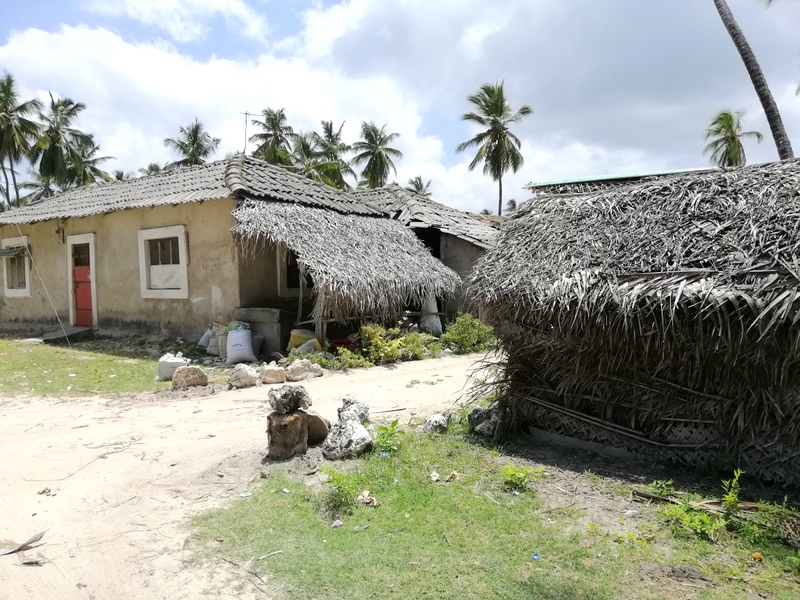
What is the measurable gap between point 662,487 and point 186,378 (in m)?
6.72

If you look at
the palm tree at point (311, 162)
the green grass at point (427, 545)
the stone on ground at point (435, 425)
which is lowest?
the green grass at point (427, 545)

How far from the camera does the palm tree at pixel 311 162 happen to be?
3422 cm

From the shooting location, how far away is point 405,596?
121 inches

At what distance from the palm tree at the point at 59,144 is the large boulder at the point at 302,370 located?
27.2 m

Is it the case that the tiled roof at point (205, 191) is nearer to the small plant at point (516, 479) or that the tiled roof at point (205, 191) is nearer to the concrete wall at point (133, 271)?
the concrete wall at point (133, 271)

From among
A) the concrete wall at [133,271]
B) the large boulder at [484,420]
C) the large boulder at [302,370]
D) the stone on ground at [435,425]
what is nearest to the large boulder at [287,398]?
the stone on ground at [435,425]

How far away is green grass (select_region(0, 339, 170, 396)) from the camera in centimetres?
879

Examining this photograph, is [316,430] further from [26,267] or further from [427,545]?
[26,267]

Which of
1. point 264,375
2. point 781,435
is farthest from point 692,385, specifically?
point 264,375

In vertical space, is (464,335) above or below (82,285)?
below

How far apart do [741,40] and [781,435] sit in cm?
932

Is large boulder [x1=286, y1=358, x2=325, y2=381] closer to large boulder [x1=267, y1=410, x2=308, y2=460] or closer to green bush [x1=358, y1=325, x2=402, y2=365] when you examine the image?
green bush [x1=358, y1=325, x2=402, y2=365]

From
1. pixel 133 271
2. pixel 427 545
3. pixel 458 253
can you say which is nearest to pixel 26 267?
pixel 133 271

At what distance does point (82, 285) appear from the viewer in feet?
50.1
